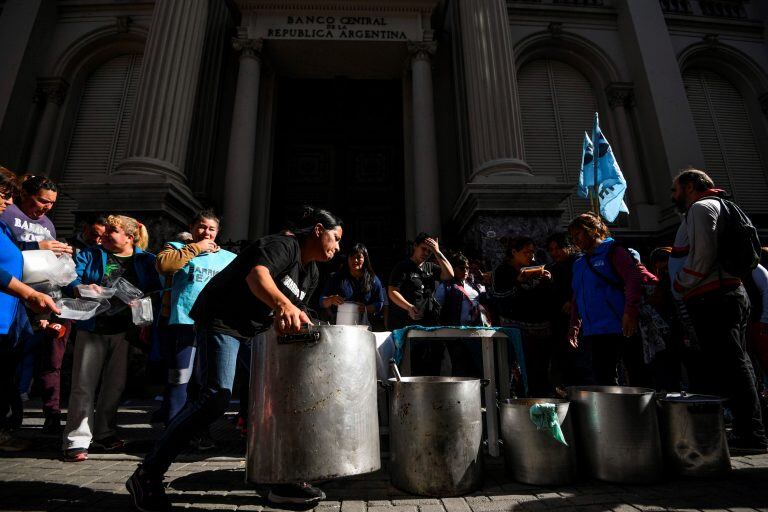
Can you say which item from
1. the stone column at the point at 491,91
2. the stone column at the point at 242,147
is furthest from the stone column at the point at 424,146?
the stone column at the point at 242,147

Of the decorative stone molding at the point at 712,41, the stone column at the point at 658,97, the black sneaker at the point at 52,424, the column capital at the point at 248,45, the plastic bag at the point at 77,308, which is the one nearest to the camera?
the plastic bag at the point at 77,308

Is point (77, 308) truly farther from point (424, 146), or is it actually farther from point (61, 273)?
point (424, 146)

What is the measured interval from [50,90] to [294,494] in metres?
11.7

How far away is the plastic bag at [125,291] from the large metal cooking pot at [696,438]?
392 centimetres

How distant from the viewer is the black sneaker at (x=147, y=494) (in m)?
1.94

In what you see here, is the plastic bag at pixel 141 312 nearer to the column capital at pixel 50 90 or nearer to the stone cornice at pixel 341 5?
the stone cornice at pixel 341 5

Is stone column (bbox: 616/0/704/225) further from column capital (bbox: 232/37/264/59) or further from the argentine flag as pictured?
column capital (bbox: 232/37/264/59)

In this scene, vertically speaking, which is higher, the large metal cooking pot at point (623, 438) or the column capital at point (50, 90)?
the column capital at point (50, 90)

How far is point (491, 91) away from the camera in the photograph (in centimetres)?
735

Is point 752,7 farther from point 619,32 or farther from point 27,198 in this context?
point 27,198

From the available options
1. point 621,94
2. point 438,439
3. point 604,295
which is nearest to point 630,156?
point 621,94

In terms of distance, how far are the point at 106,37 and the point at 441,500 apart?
12465mm

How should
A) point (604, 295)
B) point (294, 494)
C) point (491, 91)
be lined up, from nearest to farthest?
point (294, 494), point (604, 295), point (491, 91)

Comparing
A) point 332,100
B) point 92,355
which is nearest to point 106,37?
point 332,100
